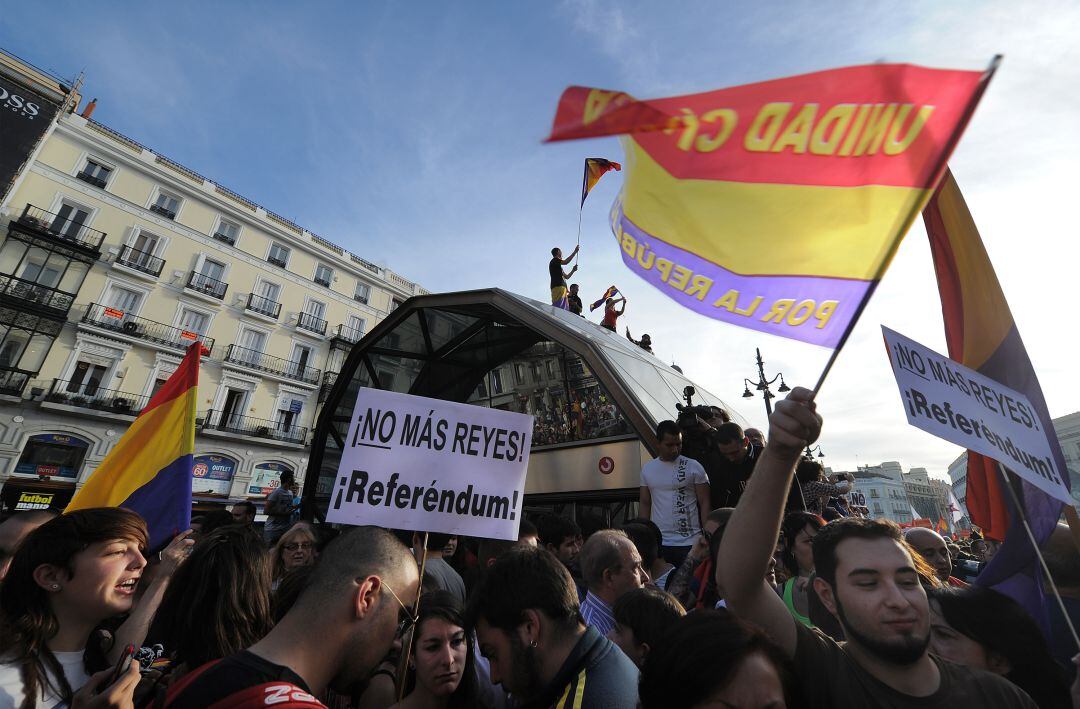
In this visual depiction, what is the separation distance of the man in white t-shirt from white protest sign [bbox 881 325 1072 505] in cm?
268

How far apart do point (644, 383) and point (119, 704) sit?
832 centimetres

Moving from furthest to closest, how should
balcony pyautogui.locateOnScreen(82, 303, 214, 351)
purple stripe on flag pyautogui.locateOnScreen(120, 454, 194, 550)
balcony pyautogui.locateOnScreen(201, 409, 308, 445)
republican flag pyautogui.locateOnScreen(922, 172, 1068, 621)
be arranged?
balcony pyautogui.locateOnScreen(201, 409, 308, 445) < balcony pyautogui.locateOnScreen(82, 303, 214, 351) < purple stripe on flag pyautogui.locateOnScreen(120, 454, 194, 550) < republican flag pyautogui.locateOnScreen(922, 172, 1068, 621)

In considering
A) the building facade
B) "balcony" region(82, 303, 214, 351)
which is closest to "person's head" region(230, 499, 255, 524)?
the building facade

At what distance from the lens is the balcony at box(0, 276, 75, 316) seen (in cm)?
2220

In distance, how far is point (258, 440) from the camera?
90.4 ft

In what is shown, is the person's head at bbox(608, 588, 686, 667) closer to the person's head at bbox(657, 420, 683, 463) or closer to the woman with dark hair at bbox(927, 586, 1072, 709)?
the woman with dark hair at bbox(927, 586, 1072, 709)

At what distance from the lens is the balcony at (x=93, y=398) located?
881 inches

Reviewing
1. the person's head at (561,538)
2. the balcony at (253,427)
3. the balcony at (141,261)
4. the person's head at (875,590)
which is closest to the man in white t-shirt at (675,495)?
the person's head at (561,538)

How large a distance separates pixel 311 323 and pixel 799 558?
34.5 meters

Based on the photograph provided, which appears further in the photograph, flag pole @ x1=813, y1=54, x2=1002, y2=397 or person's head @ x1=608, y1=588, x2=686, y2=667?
person's head @ x1=608, y1=588, x2=686, y2=667

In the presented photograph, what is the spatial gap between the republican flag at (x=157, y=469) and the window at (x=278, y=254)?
31.0 meters

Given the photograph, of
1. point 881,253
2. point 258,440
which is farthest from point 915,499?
point 881,253

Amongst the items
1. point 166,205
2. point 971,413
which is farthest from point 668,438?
point 166,205

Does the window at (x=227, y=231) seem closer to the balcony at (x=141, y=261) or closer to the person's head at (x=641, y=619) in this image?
the balcony at (x=141, y=261)
